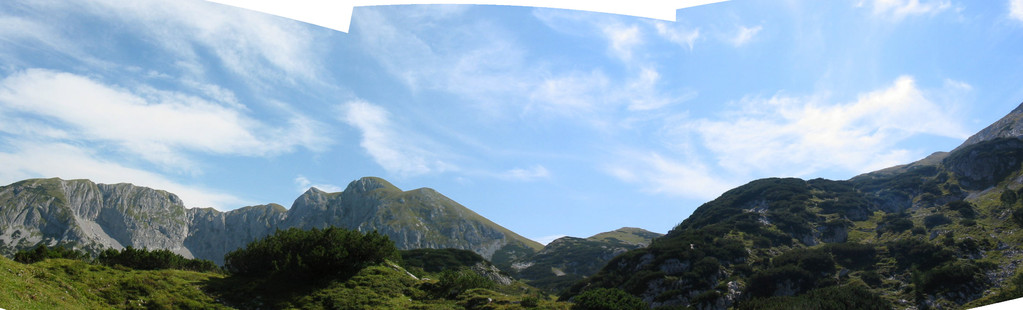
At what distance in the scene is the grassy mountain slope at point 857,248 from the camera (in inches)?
2420

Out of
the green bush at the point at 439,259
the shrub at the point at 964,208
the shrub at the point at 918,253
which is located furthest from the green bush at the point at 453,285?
the shrub at the point at 964,208

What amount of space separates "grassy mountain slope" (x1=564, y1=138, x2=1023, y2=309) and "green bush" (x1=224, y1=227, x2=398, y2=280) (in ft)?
130

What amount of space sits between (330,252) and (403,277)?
5.84 meters

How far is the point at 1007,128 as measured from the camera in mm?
127250

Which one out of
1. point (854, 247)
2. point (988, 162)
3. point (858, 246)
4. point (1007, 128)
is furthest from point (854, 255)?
point (1007, 128)

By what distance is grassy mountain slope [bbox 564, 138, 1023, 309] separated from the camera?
6147 cm

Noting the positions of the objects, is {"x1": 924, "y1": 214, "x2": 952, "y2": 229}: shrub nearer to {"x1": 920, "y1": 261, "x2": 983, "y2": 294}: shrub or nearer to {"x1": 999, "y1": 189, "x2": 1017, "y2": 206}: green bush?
{"x1": 999, "y1": 189, "x2": 1017, "y2": 206}: green bush

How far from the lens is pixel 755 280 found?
2904 inches

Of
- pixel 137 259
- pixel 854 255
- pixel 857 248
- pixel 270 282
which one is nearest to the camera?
pixel 270 282

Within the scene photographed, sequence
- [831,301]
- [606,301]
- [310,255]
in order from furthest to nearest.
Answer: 1. [831,301]
2. [310,255]
3. [606,301]

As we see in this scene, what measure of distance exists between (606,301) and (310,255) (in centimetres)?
2052

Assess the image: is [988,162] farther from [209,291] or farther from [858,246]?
[209,291]

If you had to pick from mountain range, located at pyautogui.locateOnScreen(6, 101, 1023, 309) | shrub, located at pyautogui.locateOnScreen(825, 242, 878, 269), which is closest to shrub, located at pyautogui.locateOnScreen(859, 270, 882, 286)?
mountain range, located at pyautogui.locateOnScreen(6, 101, 1023, 309)

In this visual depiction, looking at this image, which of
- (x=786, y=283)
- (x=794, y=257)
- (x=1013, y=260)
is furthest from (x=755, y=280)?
(x=1013, y=260)
